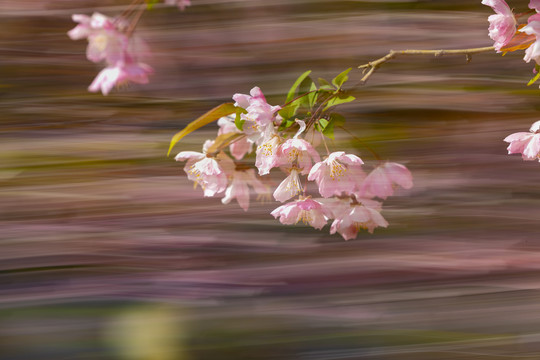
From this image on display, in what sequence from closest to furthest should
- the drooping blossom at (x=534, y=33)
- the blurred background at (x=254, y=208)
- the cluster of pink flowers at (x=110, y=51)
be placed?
the drooping blossom at (x=534, y=33), the cluster of pink flowers at (x=110, y=51), the blurred background at (x=254, y=208)

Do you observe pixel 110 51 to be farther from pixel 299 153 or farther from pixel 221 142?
pixel 299 153

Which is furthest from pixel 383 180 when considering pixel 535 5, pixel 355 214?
pixel 535 5

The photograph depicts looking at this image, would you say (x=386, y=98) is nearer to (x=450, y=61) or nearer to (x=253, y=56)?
(x=450, y=61)

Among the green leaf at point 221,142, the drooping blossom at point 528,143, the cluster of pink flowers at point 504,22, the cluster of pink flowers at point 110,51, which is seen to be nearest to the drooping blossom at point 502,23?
the cluster of pink flowers at point 504,22

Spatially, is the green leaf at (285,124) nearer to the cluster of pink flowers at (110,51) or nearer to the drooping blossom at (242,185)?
the drooping blossom at (242,185)

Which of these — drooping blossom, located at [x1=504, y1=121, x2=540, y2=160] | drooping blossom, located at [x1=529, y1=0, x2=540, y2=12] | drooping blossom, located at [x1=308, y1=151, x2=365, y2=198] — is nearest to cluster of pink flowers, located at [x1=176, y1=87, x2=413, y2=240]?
drooping blossom, located at [x1=308, y1=151, x2=365, y2=198]

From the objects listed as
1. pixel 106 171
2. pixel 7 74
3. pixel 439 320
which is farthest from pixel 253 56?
pixel 439 320

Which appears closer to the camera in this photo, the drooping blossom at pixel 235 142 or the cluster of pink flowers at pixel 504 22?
the cluster of pink flowers at pixel 504 22

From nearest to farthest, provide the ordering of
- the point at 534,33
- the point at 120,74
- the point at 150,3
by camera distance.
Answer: the point at 534,33 → the point at 120,74 → the point at 150,3
